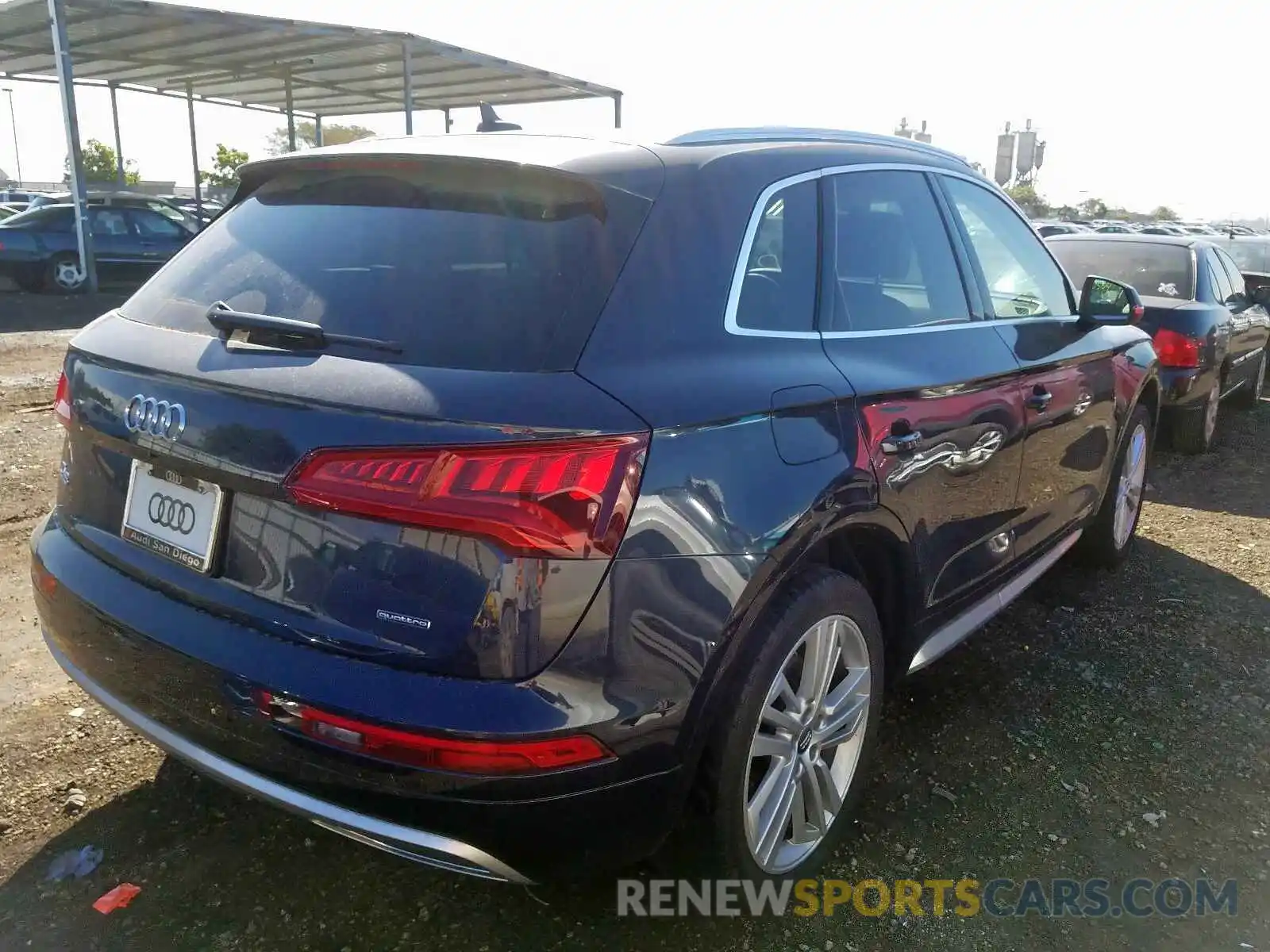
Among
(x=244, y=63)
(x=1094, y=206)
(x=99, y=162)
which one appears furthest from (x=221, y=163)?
(x=1094, y=206)

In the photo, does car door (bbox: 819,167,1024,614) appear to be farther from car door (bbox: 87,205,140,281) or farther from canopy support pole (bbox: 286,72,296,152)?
canopy support pole (bbox: 286,72,296,152)

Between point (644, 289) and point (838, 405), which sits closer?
point (644, 289)

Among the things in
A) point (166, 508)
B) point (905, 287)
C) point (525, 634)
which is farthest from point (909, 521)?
point (166, 508)

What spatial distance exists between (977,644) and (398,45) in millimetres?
16288

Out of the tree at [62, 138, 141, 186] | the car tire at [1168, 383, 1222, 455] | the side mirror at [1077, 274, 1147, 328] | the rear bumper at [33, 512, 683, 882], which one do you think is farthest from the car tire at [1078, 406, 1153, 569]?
the tree at [62, 138, 141, 186]

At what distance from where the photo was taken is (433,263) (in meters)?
2.09

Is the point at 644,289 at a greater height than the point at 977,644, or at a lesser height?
greater

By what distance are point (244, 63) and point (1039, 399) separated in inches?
796

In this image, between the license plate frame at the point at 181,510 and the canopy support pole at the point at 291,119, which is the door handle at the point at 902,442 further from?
the canopy support pole at the point at 291,119

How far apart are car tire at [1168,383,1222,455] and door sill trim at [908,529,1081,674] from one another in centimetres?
367

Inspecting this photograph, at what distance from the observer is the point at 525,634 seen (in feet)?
5.74

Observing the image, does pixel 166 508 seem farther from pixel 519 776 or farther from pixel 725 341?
pixel 725 341

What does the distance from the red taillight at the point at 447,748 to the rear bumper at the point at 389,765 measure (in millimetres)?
20

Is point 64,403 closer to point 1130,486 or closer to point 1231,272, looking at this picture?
point 1130,486
